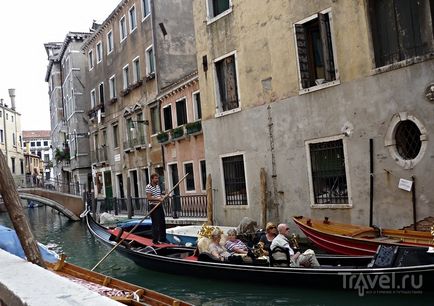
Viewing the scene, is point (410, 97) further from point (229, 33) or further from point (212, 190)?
point (212, 190)

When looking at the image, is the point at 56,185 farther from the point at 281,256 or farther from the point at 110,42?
the point at 281,256

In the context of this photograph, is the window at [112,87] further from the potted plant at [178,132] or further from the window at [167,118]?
the potted plant at [178,132]

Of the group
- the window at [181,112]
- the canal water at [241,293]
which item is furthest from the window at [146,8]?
the canal water at [241,293]

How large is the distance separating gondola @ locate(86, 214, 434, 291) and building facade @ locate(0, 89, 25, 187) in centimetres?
3016

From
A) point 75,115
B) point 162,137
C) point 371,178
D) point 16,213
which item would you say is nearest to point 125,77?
point 162,137

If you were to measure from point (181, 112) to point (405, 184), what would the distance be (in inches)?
314

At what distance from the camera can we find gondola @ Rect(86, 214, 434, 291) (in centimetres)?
494

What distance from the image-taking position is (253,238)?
24.7ft

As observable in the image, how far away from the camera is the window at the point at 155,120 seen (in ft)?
50.2

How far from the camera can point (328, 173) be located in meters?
8.22

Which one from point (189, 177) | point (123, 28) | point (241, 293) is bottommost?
point (241, 293)

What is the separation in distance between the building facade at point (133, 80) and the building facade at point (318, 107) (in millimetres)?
4377

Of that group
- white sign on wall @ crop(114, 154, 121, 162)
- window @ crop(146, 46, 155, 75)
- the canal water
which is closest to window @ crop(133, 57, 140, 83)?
window @ crop(146, 46, 155, 75)

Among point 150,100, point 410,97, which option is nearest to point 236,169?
point 410,97
